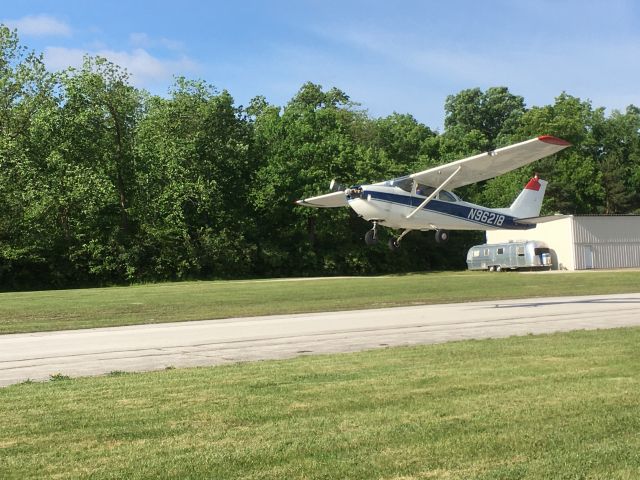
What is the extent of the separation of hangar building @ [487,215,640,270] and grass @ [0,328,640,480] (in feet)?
171

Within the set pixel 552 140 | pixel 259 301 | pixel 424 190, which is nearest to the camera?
pixel 552 140

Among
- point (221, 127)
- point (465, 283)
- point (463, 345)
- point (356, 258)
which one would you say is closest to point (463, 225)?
point (465, 283)

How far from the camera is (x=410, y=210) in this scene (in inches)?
1029

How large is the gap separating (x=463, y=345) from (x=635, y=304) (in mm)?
12945

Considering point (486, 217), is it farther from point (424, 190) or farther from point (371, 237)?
point (371, 237)

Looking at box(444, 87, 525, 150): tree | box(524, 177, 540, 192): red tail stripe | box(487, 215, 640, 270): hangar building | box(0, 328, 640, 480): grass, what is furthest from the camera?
box(444, 87, 525, 150): tree

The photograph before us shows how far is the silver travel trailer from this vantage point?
5956cm

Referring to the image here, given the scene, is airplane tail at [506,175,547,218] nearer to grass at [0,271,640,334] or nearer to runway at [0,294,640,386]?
grass at [0,271,640,334]

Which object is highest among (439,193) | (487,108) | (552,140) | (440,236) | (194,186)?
(487,108)

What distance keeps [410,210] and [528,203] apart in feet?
21.6

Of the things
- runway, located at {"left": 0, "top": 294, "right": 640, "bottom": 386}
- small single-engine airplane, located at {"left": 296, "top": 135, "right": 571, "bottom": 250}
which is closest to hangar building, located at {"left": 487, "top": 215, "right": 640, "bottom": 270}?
small single-engine airplane, located at {"left": 296, "top": 135, "right": 571, "bottom": 250}

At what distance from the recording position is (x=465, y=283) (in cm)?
3769

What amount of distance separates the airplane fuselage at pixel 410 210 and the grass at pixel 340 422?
51.9 ft

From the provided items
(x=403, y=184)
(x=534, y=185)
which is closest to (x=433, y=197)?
(x=403, y=184)
